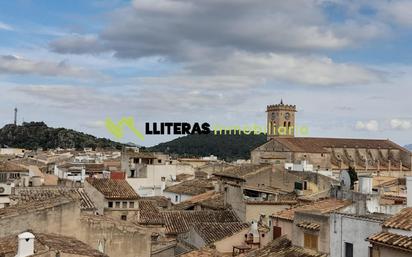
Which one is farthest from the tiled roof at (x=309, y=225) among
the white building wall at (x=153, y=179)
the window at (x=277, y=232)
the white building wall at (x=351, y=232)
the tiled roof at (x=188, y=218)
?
the white building wall at (x=153, y=179)

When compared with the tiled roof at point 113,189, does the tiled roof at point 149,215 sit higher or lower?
lower

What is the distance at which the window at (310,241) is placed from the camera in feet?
70.2

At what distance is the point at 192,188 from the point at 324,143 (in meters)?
64.5

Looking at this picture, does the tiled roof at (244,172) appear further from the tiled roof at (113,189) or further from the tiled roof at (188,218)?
the tiled roof at (113,189)

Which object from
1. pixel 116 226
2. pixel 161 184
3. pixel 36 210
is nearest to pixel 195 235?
pixel 116 226

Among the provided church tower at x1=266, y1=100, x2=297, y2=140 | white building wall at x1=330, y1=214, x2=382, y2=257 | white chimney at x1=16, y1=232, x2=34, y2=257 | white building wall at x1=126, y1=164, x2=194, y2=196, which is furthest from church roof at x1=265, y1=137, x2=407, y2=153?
white chimney at x1=16, y1=232, x2=34, y2=257

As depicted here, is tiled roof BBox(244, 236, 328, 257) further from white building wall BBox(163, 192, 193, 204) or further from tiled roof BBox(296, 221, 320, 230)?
white building wall BBox(163, 192, 193, 204)

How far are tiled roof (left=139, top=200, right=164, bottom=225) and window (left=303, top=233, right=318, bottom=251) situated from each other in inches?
728

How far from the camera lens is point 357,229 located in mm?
18906

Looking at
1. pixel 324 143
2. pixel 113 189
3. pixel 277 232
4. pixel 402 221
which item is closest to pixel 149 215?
pixel 113 189

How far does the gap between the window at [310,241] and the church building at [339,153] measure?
Answer: 82404 mm

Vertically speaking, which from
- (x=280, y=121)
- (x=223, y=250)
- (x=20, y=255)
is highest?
(x=280, y=121)

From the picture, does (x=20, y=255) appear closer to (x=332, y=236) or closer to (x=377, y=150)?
(x=332, y=236)

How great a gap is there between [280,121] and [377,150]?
3457cm
